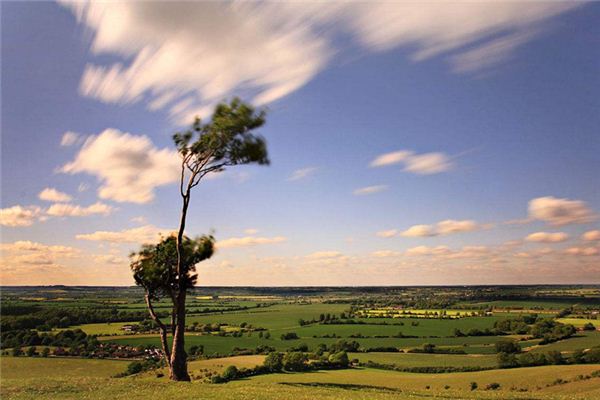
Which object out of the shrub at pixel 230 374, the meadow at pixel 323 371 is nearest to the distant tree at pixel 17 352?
the meadow at pixel 323 371

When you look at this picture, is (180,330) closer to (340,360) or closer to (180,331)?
(180,331)

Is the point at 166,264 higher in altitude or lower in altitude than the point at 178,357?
higher

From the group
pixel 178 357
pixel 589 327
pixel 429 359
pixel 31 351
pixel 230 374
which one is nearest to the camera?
pixel 178 357

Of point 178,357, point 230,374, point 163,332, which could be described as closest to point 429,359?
point 230,374

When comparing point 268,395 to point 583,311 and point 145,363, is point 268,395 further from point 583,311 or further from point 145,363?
point 583,311

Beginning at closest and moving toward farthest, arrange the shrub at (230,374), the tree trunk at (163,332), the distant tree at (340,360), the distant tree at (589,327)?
1. the tree trunk at (163,332)
2. the shrub at (230,374)
3. the distant tree at (340,360)
4. the distant tree at (589,327)

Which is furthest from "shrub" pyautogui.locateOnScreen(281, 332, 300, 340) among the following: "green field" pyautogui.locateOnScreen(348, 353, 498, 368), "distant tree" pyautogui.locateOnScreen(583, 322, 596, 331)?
"distant tree" pyautogui.locateOnScreen(583, 322, 596, 331)

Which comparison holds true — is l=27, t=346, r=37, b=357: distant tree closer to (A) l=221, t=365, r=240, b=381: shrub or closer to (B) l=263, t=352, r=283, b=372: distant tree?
(A) l=221, t=365, r=240, b=381: shrub

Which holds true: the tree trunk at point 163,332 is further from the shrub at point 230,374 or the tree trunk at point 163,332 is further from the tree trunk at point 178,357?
the shrub at point 230,374

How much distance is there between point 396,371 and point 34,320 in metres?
97.6

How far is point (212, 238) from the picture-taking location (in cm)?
3175

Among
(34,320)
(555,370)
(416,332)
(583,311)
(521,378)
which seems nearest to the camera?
(521,378)

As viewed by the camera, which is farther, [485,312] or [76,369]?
[485,312]

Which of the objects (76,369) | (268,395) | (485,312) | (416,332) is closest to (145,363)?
(76,369)
